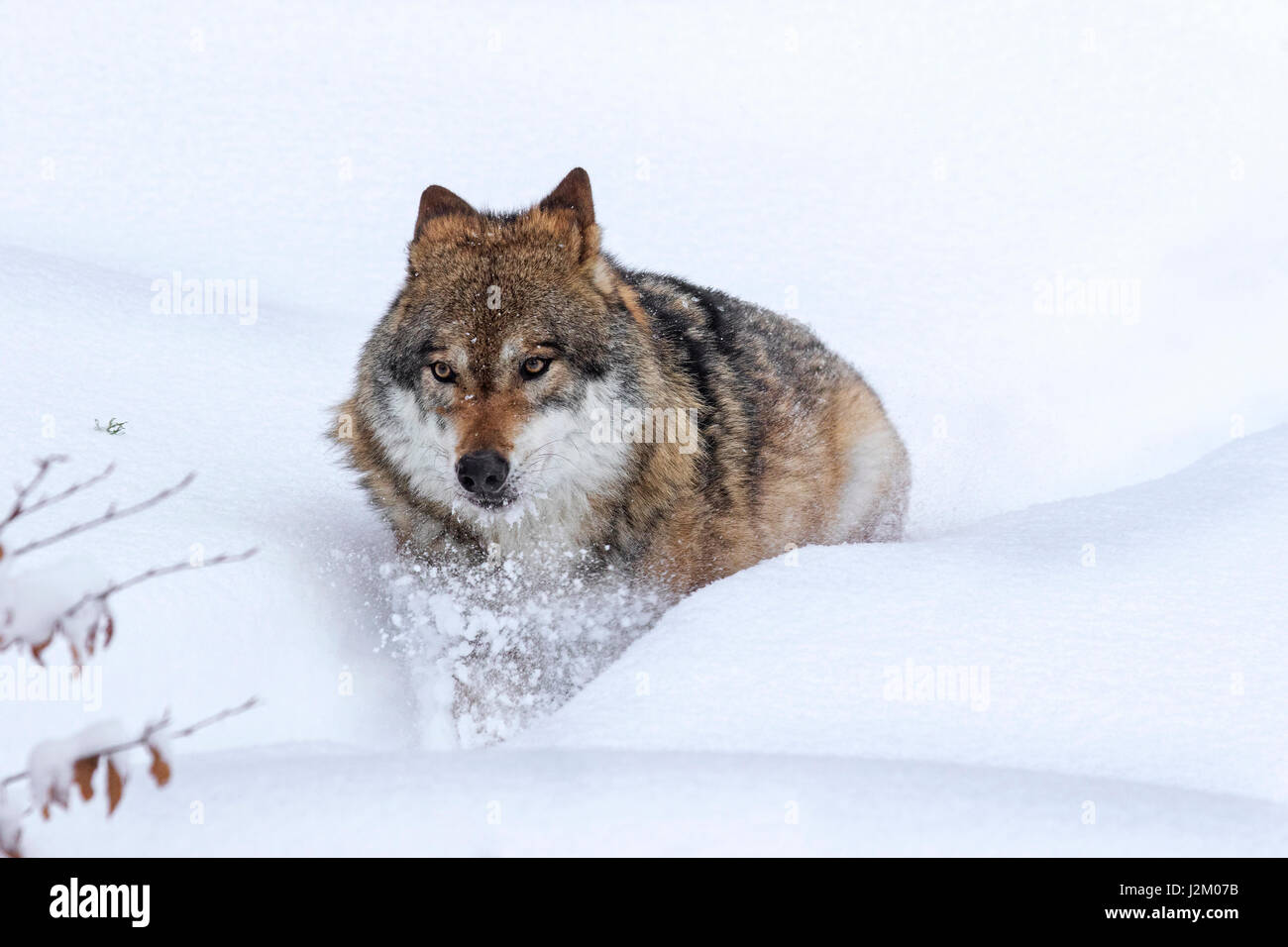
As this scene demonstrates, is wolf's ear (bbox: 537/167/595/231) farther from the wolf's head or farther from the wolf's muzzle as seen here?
the wolf's muzzle

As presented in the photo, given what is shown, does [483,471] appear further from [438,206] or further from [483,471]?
[438,206]

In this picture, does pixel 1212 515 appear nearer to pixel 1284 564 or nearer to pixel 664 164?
pixel 1284 564

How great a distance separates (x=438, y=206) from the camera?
13.1 ft

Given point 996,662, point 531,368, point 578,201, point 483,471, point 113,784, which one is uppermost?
point 578,201

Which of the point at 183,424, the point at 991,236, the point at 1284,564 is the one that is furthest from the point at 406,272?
the point at 991,236

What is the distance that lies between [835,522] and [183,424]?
107 inches

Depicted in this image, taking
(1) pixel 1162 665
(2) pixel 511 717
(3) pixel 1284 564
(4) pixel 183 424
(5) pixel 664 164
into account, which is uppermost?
(5) pixel 664 164

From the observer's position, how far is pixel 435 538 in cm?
397

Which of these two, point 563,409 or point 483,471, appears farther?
point 563,409

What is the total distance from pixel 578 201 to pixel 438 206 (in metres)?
0.50

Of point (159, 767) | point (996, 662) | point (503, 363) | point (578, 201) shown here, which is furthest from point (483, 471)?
point (159, 767)

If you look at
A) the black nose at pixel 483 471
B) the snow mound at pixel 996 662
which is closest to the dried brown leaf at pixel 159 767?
the snow mound at pixel 996 662

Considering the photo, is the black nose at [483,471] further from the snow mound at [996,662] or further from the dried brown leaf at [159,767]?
the dried brown leaf at [159,767]

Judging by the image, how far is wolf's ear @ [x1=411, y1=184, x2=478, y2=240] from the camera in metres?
3.97
